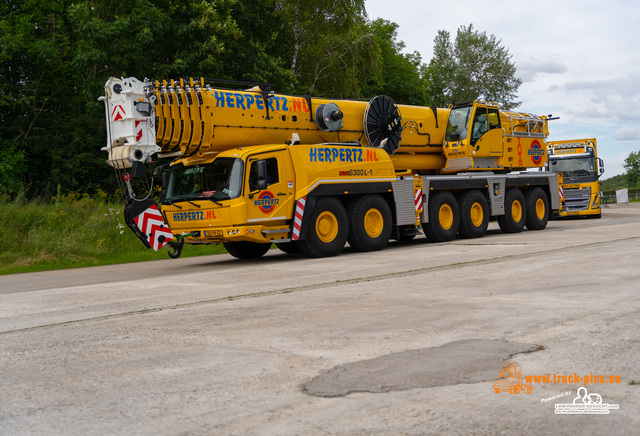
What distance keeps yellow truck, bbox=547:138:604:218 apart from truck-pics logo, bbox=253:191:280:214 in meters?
19.7

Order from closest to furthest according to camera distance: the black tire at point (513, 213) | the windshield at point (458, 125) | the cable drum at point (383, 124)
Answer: the cable drum at point (383, 124) → the windshield at point (458, 125) → the black tire at point (513, 213)

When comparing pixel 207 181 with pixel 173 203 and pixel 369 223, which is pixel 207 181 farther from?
pixel 369 223

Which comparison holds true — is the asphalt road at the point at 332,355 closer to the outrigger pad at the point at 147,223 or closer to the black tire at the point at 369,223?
the outrigger pad at the point at 147,223

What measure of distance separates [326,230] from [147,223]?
385 centimetres

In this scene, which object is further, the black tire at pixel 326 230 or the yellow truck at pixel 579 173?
the yellow truck at pixel 579 173

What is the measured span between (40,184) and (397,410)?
1076 inches

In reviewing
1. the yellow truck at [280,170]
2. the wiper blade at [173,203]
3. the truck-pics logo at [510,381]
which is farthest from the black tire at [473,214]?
the truck-pics logo at [510,381]

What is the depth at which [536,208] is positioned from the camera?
872 inches

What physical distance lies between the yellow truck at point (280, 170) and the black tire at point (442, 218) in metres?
0.03

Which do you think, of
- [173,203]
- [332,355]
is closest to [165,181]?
→ [173,203]

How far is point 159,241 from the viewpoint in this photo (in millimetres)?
14312

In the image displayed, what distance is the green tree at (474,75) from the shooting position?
218ft

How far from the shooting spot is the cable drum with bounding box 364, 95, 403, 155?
56.0 ft

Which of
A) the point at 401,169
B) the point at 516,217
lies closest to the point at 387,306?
the point at 401,169
